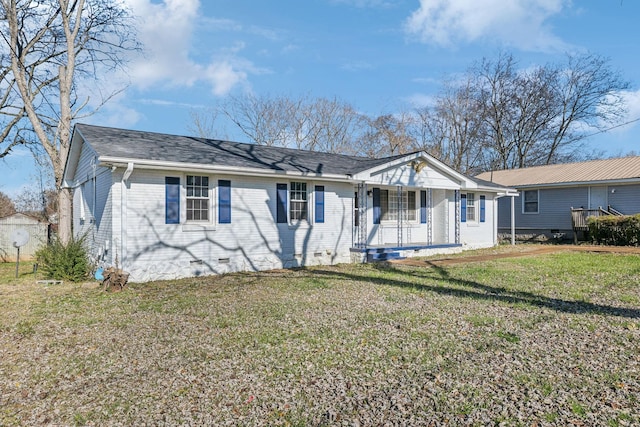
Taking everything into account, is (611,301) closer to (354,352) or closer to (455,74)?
(354,352)

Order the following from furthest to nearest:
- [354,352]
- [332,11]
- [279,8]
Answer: [332,11] → [279,8] → [354,352]

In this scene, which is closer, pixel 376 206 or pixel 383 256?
pixel 383 256

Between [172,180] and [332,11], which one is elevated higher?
[332,11]

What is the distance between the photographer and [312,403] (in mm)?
3545

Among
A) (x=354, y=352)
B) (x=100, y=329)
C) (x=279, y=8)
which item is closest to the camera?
(x=354, y=352)

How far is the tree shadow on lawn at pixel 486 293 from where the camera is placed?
656cm

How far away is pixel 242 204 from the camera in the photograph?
11469mm

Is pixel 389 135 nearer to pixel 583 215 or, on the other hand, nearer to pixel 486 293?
pixel 583 215

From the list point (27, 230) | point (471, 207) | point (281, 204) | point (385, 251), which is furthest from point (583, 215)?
point (27, 230)


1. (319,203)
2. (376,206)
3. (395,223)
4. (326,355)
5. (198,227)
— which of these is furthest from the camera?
(395,223)

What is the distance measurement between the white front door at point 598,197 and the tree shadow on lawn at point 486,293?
42.1ft

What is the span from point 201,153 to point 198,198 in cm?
152

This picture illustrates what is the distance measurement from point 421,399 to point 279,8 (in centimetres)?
1463

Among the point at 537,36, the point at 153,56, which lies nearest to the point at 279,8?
the point at 153,56
